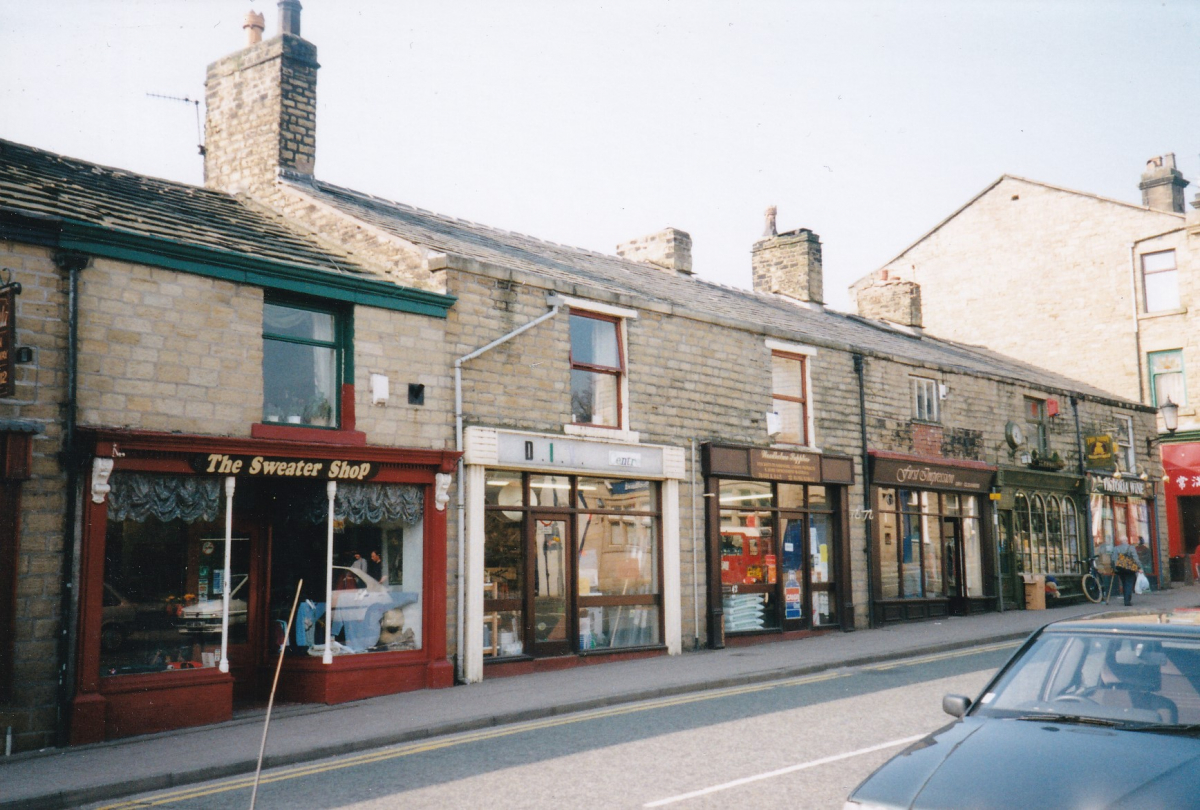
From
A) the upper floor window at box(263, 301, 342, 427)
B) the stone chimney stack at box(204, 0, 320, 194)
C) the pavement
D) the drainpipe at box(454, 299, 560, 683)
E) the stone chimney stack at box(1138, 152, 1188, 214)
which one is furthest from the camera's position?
the stone chimney stack at box(1138, 152, 1188, 214)

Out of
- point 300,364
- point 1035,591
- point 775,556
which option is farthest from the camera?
point 1035,591

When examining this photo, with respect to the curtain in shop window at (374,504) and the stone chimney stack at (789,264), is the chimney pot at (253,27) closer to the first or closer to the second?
the curtain in shop window at (374,504)

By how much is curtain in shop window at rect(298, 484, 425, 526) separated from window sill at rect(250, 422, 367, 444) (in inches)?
22.3

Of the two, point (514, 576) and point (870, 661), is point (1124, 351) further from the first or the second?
point (514, 576)

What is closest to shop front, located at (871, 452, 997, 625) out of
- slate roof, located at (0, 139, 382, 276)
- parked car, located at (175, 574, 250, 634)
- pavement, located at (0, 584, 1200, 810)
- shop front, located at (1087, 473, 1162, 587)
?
pavement, located at (0, 584, 1200, 810)

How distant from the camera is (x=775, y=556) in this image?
17.7 metres

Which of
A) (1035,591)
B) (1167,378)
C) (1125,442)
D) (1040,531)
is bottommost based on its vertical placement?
(1035,591)

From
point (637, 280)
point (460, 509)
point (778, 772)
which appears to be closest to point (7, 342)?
point (460, 509)

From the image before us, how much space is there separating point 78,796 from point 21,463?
135 inches

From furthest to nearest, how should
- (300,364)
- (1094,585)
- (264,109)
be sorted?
1. (1094,585)
2. (264,109)
3. (300,364)

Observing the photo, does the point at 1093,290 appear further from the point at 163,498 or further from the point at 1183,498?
Result: the point at 163,498

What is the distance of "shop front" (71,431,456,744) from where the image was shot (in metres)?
9.88

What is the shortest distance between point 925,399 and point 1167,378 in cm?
1496

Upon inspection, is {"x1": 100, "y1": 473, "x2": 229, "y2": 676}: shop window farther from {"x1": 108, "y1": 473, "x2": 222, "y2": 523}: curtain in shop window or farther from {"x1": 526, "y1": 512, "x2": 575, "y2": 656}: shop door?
{"x1": 526, "y1": 512, "x2": 575, "y2": 656}: shop door
